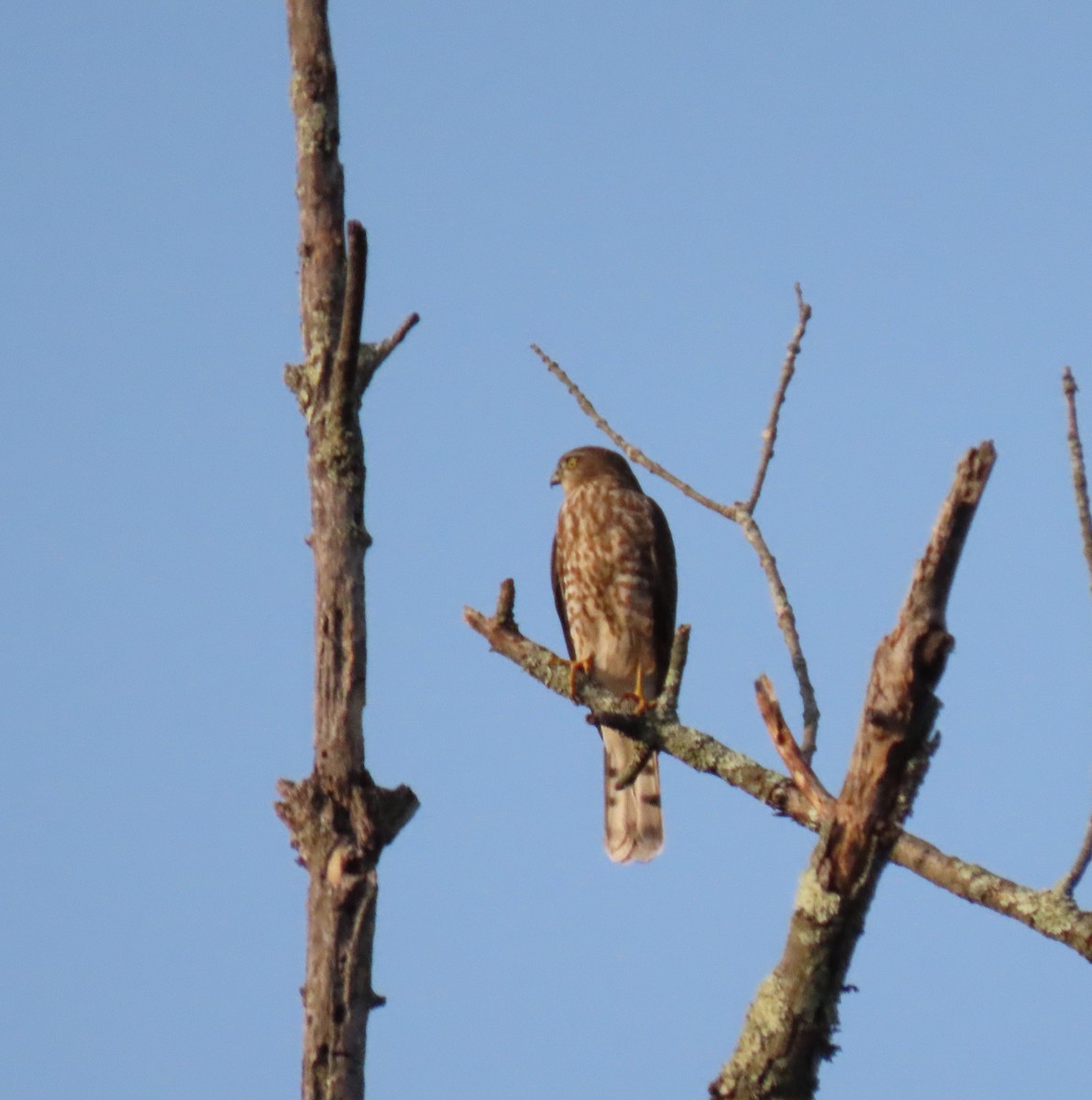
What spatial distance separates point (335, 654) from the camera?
331 centimetres

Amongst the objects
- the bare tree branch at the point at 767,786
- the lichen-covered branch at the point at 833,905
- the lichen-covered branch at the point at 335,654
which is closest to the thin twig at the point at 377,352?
the lichen-covered branch at the point at 335,654

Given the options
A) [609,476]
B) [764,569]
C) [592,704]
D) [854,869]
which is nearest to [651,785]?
[609,476]

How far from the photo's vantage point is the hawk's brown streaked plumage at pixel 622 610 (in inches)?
285

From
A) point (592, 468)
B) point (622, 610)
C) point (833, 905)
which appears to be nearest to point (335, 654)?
point (833, 905)

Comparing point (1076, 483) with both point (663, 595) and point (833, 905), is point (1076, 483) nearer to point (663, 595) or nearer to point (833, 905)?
point (833, 905)

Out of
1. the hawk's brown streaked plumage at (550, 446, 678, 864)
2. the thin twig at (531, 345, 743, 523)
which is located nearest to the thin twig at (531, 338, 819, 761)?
the thin twig at (531, 345, 743, 523)

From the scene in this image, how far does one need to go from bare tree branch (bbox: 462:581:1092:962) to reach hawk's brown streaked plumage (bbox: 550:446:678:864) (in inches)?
99.7

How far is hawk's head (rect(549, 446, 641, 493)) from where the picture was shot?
7.75m

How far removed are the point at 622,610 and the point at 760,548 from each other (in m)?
3.02

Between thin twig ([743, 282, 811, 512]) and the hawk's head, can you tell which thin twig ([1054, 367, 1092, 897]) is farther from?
the hawk's head

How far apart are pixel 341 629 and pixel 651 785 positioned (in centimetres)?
410

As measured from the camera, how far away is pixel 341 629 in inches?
132

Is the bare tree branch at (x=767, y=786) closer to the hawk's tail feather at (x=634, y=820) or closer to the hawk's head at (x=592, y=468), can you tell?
the hawk's tail feather at (x=634, y=820)

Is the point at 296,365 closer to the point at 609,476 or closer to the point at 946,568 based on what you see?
the point at 946,568
